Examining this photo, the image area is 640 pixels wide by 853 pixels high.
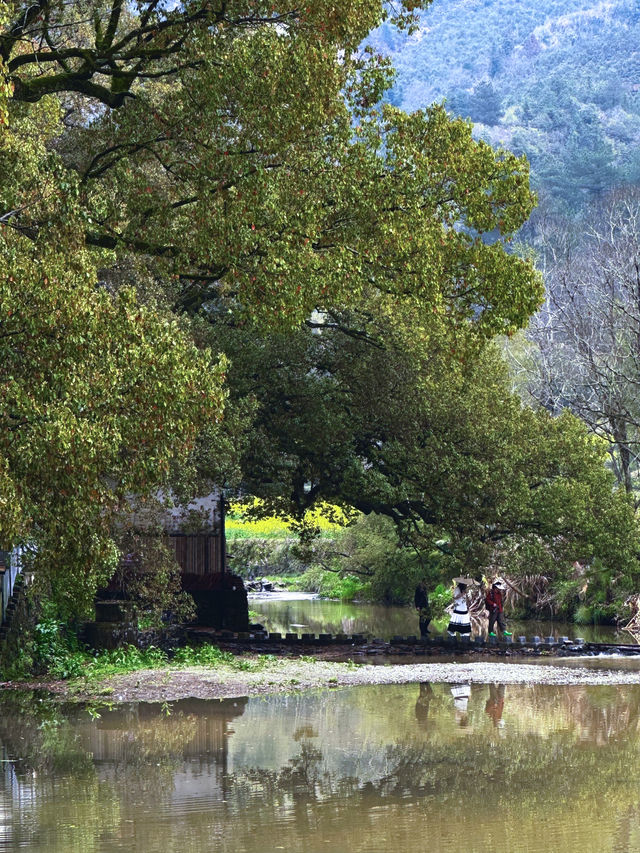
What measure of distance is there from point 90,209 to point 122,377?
3656mm

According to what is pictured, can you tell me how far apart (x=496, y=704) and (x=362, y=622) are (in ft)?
56.9

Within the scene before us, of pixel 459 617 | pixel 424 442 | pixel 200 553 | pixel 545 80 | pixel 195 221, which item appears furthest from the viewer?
pixel 545 80

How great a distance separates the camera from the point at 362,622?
104ft

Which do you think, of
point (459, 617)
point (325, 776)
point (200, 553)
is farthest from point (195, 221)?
point (200, 553)

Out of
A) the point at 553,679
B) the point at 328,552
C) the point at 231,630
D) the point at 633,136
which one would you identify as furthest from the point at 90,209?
the point at 633,136

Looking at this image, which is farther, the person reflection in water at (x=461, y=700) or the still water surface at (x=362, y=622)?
the still water surface at (x=362, y=622)

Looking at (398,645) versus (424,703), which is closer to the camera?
(424,703)

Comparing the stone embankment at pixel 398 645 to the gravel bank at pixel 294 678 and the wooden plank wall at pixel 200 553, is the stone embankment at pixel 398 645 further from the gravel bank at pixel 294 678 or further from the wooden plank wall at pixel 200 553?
the gravel bank at pixel 294 678

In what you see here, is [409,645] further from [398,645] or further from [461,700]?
[461,700]

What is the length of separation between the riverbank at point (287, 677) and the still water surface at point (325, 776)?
2.78 ft

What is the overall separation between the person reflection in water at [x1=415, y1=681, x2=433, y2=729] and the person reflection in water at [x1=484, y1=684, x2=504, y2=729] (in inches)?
30.9

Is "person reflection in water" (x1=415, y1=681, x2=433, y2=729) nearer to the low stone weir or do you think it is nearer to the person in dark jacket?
the low stone weir

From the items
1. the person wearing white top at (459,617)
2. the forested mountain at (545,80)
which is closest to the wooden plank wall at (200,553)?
the person wearing white top at (459,617)

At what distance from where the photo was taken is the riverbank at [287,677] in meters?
15.1
